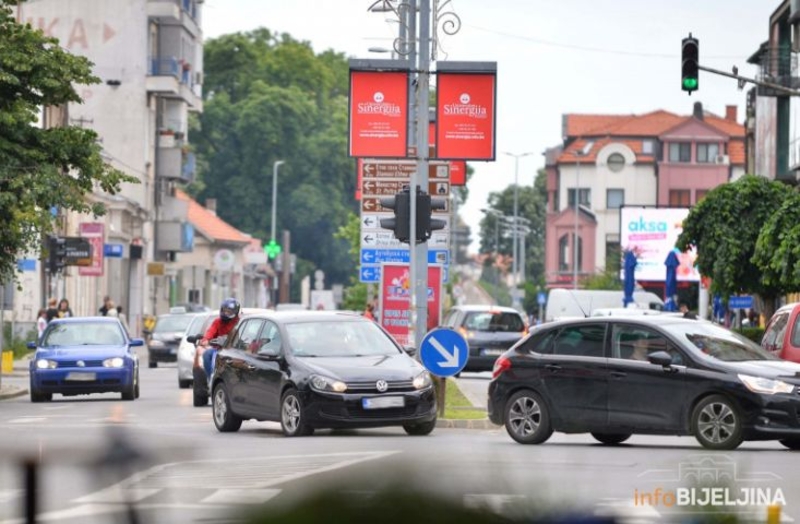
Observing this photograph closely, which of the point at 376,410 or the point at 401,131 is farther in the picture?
the point at 401,131

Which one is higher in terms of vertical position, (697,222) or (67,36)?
(67,36)

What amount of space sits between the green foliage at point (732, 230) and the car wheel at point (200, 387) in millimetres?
23016

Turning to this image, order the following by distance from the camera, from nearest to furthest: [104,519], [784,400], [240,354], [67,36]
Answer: [104,519] < [784,400] < [240,354] < [67,36]

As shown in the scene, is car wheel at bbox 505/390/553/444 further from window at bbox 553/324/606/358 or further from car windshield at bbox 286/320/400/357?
car windshield at bbox 286/320/400/357

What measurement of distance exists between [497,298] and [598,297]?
3044 inches

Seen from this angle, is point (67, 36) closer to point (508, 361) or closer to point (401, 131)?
point (401, 131)

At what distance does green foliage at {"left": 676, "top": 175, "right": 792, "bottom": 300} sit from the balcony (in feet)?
23.6

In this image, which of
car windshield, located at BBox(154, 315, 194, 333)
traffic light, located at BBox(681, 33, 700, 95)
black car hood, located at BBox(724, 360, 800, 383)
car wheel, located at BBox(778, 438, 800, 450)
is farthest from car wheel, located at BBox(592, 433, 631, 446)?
car windshield, located at BBox(154, 315, 194, 333)

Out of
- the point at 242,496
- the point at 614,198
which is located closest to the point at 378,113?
the point at 242,496

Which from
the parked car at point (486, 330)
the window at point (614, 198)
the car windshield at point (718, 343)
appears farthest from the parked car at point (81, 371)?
the window at point (614, 198)

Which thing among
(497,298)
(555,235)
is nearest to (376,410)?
(555,235)

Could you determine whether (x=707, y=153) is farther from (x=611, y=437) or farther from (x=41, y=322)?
(x=611, y=437)

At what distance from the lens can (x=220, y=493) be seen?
3.27 metres

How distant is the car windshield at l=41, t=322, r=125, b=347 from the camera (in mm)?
33906
